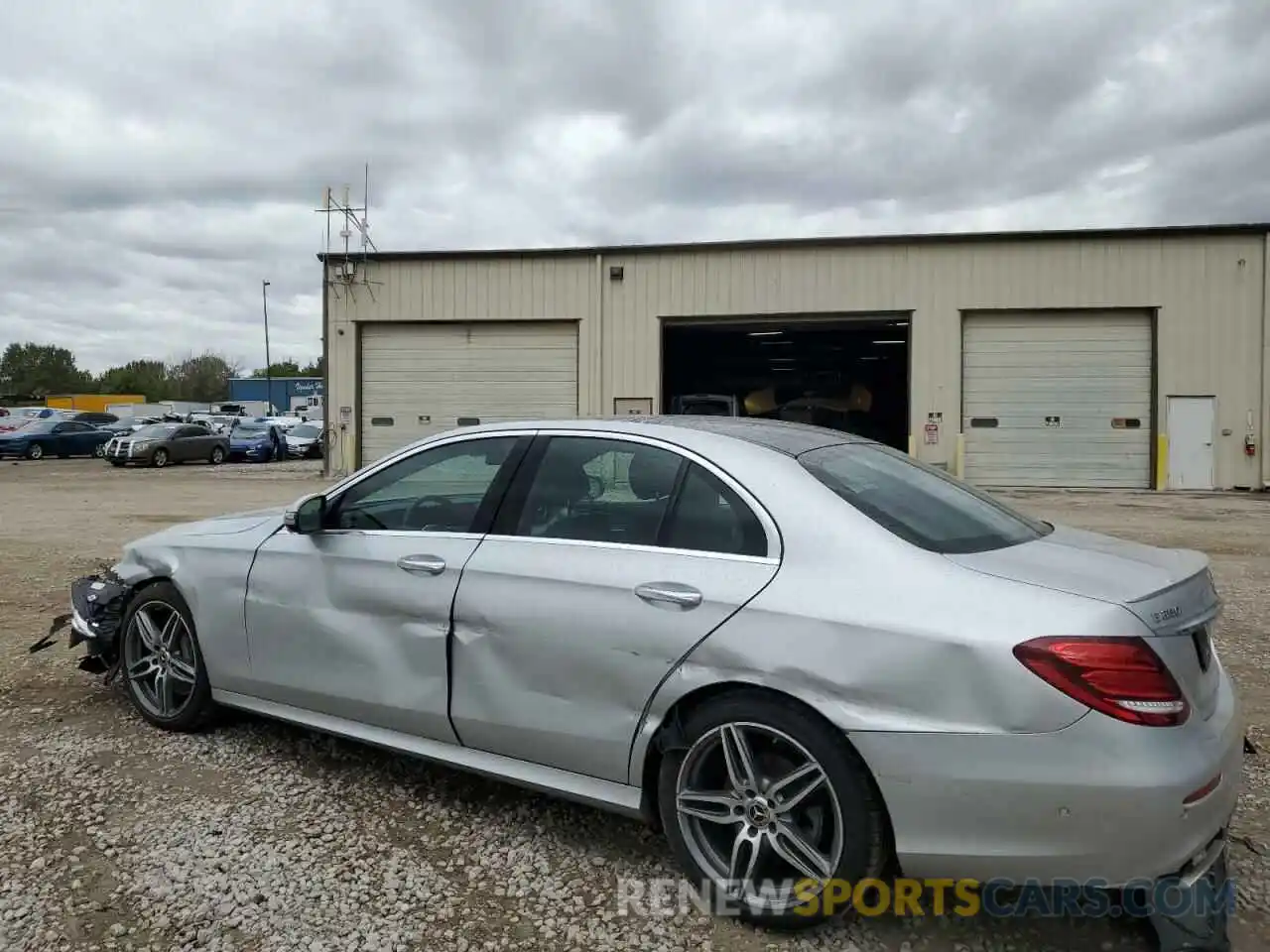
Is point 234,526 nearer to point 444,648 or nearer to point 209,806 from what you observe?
point 209,806

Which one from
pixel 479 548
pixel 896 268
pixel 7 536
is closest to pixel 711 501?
pixel 479 548

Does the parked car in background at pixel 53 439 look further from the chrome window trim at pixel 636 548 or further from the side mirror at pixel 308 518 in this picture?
the chrome window trim at pixel 636 548

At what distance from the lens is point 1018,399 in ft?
67.4

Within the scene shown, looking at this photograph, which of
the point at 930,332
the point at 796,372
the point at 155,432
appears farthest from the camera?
the point at 796,372

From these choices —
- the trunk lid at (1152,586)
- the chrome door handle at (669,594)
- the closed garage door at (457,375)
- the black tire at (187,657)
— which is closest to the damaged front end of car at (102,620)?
the black tire at (187,657)

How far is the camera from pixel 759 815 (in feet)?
9.20

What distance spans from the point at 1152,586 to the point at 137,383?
108870 millimetres

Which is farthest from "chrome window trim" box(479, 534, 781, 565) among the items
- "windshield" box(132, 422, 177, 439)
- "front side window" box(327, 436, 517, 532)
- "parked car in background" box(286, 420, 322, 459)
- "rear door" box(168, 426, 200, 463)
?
"parked car in background" box(286, 420, 322, 459)

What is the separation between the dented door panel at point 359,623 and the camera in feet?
11.3

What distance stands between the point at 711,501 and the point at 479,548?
0.88m

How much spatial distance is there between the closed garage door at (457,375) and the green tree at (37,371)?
7811cm

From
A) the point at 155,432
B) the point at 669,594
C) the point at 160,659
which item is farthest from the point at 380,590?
the point at 155,432

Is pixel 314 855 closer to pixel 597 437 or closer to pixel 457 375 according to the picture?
pixel 597 437

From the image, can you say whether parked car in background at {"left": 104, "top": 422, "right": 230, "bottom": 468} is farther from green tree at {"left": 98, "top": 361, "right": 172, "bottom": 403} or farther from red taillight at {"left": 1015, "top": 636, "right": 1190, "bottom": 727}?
green tree at {"left": 98, "top": 361, "right": 172, "bottom": 403}
